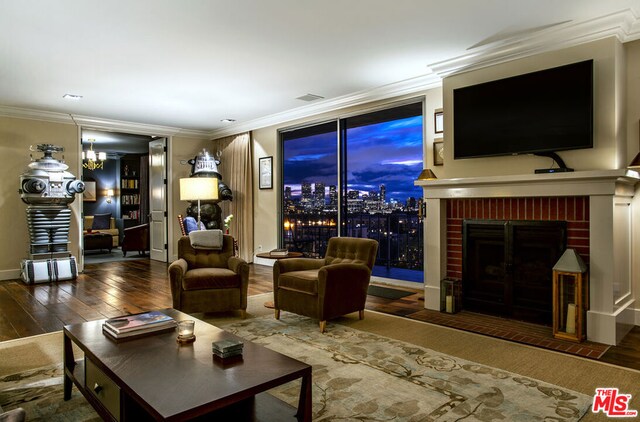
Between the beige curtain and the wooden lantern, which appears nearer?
the wooden lantern

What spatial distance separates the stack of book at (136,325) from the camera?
228cm

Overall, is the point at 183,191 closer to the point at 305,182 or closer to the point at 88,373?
the point at 305,182

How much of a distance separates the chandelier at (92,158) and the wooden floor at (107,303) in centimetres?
211

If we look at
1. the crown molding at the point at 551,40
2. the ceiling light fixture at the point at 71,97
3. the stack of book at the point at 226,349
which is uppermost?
the ceiling light fixture at the point at 71,97

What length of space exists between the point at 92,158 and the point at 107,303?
12.5 feet

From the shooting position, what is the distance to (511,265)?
3.96 meters

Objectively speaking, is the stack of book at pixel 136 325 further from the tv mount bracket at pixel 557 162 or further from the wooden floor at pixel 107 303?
the tv mount bracket at pixel 557 162

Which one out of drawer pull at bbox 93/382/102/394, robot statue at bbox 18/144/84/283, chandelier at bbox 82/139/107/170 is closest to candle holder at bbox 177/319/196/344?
drawer pull at bbox 93/382/102/394

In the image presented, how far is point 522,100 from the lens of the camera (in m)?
3.91

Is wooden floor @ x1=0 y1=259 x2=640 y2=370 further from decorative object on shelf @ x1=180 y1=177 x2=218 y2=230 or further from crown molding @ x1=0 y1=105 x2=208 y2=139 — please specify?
crown molding @ x1=0 y1=105 x2=208 y2=139

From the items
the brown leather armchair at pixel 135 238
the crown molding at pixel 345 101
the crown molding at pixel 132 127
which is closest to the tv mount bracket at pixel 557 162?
the crown molding at pixel 345 101

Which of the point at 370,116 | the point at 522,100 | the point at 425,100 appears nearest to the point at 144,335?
the point at 522,100

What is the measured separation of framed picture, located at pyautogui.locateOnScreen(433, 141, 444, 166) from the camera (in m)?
4.91

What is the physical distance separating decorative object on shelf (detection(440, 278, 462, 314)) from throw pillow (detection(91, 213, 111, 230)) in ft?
30.4
